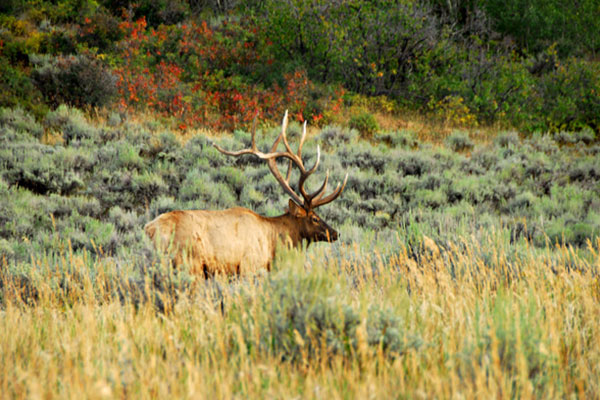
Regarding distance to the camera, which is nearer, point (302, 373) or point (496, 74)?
point (302, 373)

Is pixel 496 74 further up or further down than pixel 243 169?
further up

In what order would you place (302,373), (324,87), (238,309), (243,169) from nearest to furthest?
(302,373) < (238,309) < (243,169) < (324,87)

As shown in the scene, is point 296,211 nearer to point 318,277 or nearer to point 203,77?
point 318,277

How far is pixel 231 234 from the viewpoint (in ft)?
20.1

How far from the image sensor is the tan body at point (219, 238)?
572cm

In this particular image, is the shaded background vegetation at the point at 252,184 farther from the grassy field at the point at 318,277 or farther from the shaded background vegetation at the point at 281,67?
the shaded background vegetation at the point at 281,67

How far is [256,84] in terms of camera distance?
1862cm

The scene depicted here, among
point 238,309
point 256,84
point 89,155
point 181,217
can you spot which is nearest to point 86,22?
point 256,84

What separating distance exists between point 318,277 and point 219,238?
8.50ft

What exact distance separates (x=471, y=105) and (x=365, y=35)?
428 centimetres

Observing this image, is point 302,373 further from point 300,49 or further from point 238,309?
point 300,49

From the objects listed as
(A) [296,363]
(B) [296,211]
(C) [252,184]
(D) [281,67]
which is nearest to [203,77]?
(D) [281,67]

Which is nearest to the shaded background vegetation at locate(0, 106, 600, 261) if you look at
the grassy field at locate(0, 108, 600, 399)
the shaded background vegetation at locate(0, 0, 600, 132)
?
the grassy field at locate(0, 108, 600, 399)

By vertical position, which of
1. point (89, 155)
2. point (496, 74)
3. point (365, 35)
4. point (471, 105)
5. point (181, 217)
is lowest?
point (181, 217)
